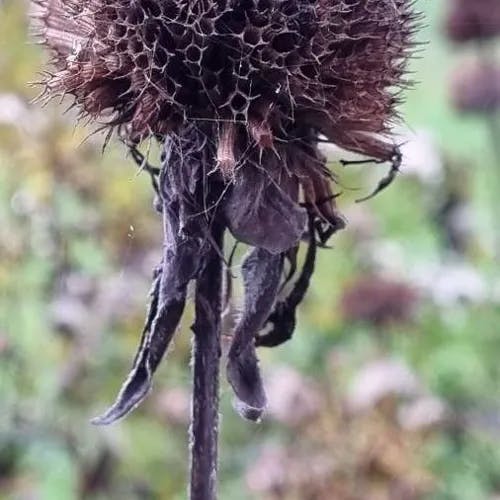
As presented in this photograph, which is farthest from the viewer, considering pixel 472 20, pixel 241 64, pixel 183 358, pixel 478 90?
pixel 478 90

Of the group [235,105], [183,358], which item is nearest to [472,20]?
[183,358]

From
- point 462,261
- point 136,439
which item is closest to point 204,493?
point 136,439

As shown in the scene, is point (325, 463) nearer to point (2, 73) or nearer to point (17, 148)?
point (17, 148)

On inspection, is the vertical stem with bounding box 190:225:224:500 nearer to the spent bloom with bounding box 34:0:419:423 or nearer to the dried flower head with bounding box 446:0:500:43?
the spent bloom with bounding box 34:0:419:423

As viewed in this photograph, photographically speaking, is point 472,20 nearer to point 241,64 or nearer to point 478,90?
point 478,90

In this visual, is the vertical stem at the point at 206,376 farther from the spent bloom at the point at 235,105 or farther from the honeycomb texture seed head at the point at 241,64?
the honeycomb texture seed head at the point at 241,64

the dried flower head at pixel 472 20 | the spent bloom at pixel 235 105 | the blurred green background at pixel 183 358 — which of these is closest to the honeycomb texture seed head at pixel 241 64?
the spent bloom at pixel 235 105

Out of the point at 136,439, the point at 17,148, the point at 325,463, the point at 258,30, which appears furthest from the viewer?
the point at 17,148
